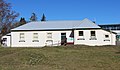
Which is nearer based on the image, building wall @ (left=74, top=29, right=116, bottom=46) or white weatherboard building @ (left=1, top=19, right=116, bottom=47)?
building wall @ (left=74, top=29, right=116, bottom=46)

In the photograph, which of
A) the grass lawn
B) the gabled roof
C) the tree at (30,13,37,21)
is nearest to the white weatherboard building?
the gabled roof

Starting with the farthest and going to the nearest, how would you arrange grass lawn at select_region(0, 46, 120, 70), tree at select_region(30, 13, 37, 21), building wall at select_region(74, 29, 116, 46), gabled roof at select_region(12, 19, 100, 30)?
1. tree at select_region(30, 13, 37, 21)
2. gabled roof at select_region(12, 19, 100, 30)
3. building wall at select_region(74, 29, 116, 46)
4. grass lawn at select_region(0, 46, 120, 70)

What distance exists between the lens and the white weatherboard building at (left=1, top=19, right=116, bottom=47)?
35.7 meters

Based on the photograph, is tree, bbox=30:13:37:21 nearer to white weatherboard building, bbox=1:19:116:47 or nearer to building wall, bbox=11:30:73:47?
white weatherboard building, bbox=1:19:116:47

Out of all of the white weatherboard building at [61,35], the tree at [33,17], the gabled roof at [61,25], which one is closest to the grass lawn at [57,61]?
the white weatherboard building at [61,35]

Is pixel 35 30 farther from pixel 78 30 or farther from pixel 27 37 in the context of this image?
pixel 78 30

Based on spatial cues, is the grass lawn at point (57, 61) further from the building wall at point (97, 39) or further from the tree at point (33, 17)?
the tree at point (33, 17)

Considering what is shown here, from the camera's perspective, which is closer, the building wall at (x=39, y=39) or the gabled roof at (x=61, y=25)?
the gabled roof at (x=61, y=25)

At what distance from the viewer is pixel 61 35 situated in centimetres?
3700

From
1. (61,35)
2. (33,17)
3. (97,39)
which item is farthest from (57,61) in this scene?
(33,17)

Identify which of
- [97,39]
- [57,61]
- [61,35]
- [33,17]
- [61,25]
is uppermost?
[33,17]

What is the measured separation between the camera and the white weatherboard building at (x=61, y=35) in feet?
117

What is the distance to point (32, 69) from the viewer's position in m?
12.1

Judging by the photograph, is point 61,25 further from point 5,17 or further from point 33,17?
point 33,17
